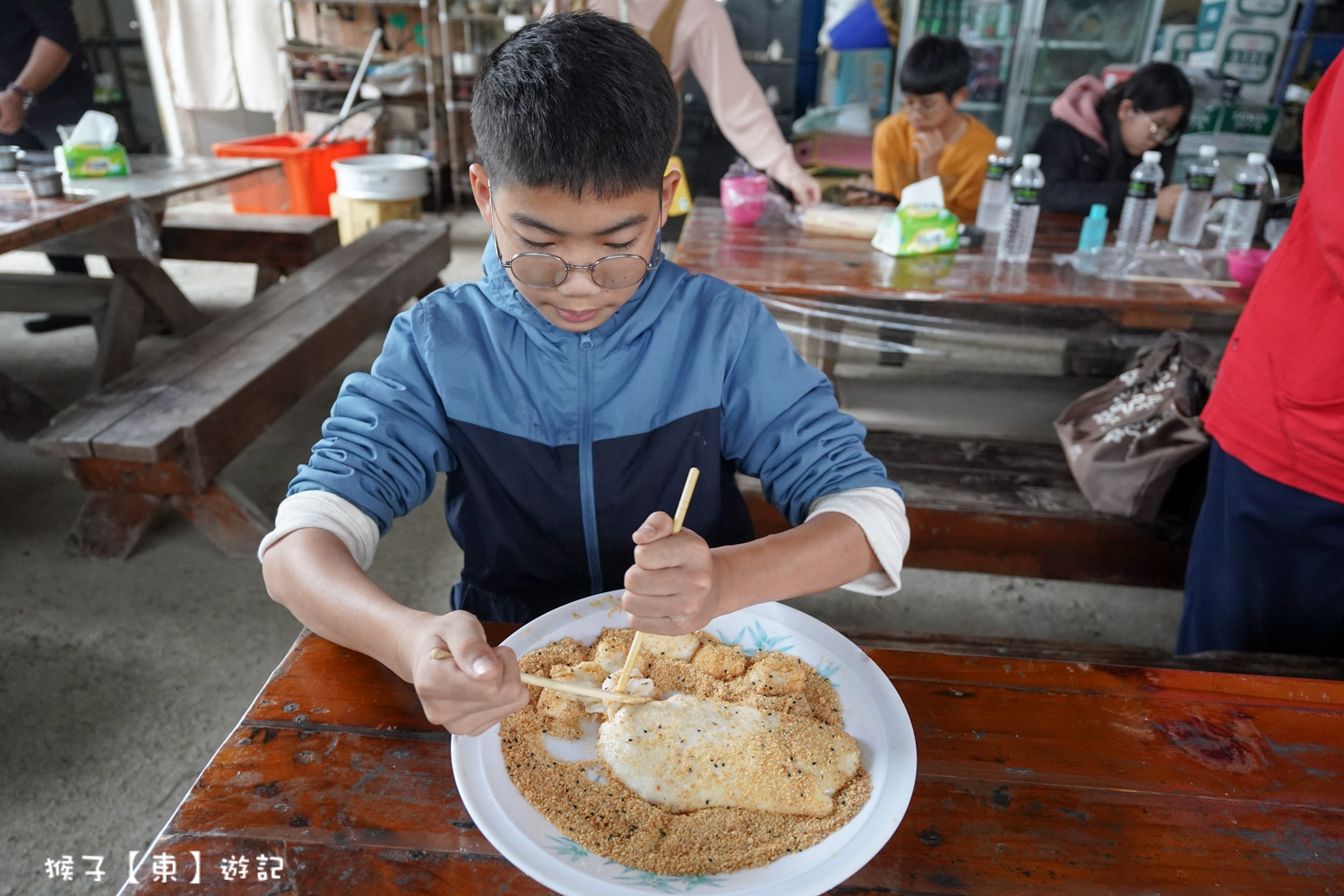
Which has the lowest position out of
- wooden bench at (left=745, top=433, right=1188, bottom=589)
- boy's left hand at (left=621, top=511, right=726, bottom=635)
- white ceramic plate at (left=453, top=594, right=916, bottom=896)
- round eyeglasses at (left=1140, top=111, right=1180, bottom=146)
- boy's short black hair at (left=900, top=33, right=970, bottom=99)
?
wooden bench at (left=745, top=433, right=1188, bottom=589)

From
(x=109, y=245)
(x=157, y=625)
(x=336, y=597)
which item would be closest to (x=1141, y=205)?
(x=336, y=597)

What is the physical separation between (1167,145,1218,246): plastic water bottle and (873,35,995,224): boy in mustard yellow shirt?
91 centimetres

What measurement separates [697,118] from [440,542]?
4.88 metres

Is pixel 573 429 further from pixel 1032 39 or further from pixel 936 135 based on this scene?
pixel 1032 39

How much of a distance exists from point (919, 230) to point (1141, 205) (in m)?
0.77

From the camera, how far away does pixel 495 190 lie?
1.04 m

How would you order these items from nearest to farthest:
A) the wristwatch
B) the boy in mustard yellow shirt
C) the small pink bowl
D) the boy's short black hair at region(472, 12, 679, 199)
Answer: the boy's short black hair at region(472, 12, 679, 199), the small pink bowl, the boy in mustard yellow shirt, the wristwatch

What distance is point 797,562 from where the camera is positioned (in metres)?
1.02

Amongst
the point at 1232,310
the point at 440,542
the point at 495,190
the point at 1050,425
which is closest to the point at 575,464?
the point at 495,190

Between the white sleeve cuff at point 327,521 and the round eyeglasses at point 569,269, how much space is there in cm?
37

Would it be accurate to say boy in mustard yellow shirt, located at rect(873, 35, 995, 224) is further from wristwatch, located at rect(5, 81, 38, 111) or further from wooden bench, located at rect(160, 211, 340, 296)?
wristwatch, located at rect(5, 81, 38, 111)

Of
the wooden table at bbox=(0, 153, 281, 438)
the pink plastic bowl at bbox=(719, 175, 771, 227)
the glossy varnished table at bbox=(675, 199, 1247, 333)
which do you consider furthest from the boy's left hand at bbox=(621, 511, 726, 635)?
the wooden table at bbox=(0, 153, 281, 438)

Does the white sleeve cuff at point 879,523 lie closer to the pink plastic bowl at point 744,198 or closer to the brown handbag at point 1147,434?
the brown handbag at point 1147,434

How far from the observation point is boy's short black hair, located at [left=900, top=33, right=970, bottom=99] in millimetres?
3328
